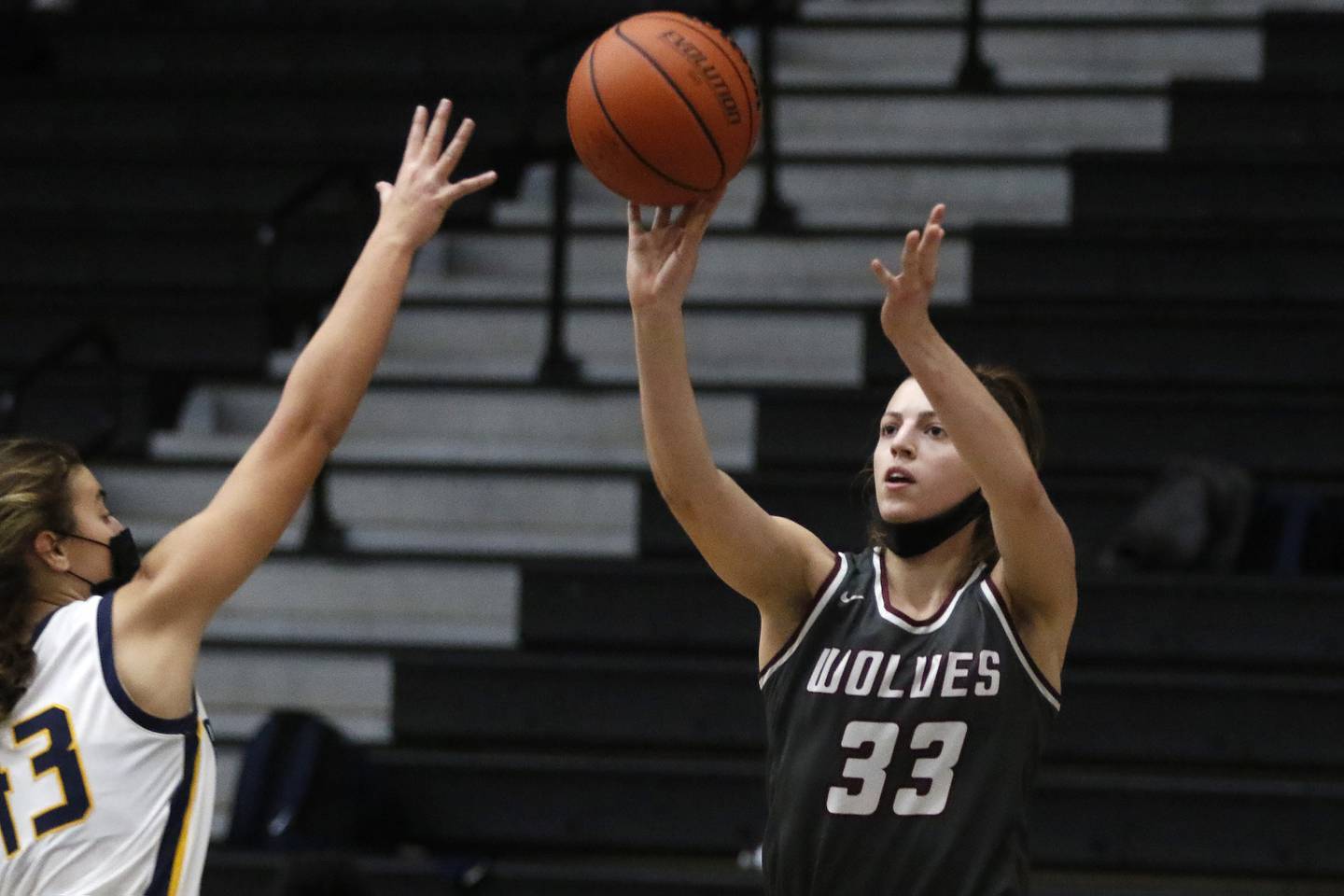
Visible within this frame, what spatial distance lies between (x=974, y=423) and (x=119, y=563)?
119 cm

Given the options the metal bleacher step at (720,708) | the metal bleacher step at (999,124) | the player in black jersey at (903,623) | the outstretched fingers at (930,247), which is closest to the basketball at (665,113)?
the player in black jersey at (903,623)

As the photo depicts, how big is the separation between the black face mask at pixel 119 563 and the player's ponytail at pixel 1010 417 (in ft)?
3.97

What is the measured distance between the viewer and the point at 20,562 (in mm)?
2734

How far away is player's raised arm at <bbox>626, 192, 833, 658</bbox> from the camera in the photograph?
9.62ft

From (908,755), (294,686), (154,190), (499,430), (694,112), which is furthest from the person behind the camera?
(154,190)

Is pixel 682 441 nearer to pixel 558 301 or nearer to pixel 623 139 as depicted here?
pixel 623 139

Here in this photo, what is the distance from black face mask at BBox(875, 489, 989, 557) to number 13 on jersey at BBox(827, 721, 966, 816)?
265mm

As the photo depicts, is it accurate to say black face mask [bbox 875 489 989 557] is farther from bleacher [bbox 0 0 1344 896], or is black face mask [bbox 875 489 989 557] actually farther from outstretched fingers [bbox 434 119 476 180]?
bleacher [bbox 0 0 1344 896]

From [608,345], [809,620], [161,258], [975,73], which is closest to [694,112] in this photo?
[809,620]

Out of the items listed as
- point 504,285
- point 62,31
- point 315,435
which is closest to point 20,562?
point 315,435

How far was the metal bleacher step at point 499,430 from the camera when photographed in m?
6.85

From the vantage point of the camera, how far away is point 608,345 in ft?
23.9

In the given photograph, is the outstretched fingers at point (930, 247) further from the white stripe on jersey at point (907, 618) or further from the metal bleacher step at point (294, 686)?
the metal bleacher step at point (294, 686)

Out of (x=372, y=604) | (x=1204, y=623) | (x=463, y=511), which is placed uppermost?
(x=463, y=511)
